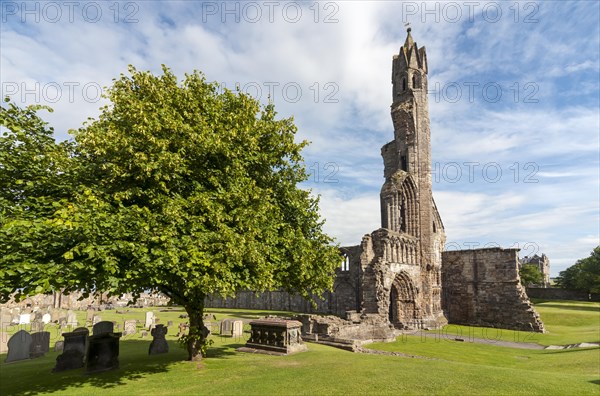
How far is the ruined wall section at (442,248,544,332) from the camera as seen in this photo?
3534 centimetres

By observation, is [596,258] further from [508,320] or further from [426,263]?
[426,263]

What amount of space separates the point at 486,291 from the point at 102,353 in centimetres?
3640

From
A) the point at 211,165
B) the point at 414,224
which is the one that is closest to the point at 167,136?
the point at 211,165

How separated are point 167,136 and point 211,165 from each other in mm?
1849

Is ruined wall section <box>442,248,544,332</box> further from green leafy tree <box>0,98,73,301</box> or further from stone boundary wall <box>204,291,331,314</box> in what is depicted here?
green leafy tree <box>0,98,73,301</box>

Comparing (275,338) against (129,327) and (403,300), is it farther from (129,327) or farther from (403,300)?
(403,300)

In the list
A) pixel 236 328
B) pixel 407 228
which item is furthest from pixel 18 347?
pixel 407 228

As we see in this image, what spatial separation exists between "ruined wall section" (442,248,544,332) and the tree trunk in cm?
3255

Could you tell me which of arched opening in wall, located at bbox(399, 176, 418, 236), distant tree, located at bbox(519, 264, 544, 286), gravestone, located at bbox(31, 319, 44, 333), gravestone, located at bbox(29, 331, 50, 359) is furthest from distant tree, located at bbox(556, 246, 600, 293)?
gravestone, located at bbox(31, 319, 44, 333)

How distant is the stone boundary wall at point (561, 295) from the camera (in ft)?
185

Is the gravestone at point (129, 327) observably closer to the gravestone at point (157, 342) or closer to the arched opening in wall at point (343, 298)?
the gravestone at point (157, 342)

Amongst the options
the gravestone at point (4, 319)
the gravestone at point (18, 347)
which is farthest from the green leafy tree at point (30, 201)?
the gravestone at point (4, 319)

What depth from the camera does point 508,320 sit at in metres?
35.7

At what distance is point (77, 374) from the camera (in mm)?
12703
